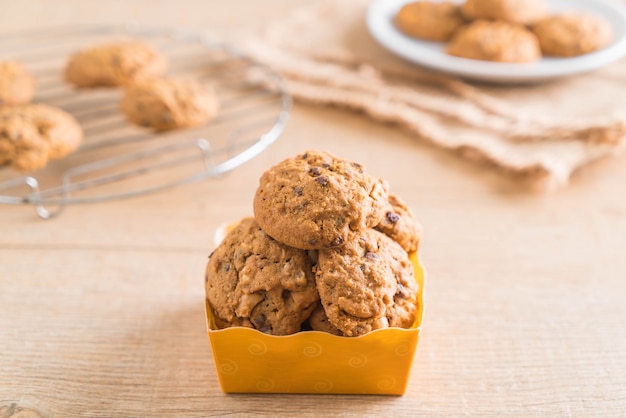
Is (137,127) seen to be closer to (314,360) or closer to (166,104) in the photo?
(166,104)

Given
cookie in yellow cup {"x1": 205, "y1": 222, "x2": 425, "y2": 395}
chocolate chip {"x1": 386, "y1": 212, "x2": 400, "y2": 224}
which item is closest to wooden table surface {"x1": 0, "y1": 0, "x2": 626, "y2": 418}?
cookie in yellow cup {"x1": 205, "y1": 222, "x2": 425, "y2": 395}

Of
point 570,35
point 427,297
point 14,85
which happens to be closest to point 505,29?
point 570,35

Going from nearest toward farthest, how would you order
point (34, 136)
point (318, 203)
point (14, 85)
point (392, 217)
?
point (318, 203), point (392, 217), point (34, 136), point (14, 85)

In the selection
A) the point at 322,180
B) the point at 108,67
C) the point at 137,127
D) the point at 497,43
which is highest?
the point at 322,180

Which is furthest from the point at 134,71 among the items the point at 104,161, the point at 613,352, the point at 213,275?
the point at 613,352

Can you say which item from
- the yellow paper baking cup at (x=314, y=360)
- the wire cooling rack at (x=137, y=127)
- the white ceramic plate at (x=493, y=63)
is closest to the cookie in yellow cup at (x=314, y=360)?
the yellow paper baking cup at (x=314, y=360)

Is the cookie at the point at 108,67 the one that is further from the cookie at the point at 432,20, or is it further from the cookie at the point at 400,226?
the cookie at the point at 400,226

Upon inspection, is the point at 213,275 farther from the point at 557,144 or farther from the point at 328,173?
the point at 557,144

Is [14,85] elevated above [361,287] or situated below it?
below
